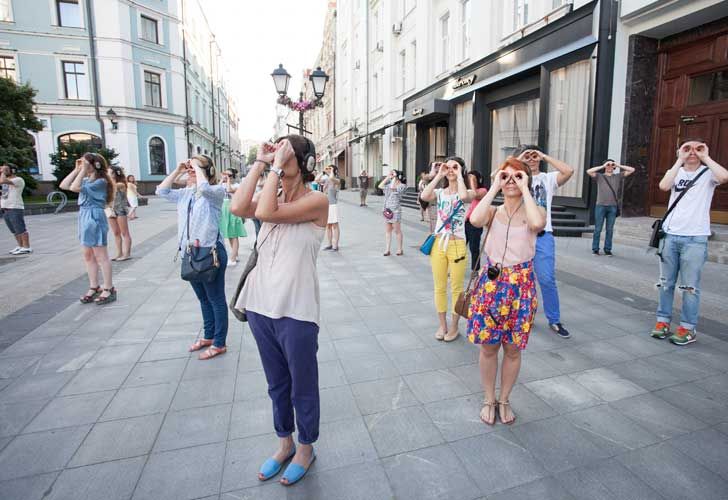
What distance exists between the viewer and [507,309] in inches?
108

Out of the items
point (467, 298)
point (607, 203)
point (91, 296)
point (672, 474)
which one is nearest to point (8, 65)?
point (91, 296)

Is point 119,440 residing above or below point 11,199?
below

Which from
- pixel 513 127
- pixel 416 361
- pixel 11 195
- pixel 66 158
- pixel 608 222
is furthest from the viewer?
pixel 66 158

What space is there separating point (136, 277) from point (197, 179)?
407 centimetres

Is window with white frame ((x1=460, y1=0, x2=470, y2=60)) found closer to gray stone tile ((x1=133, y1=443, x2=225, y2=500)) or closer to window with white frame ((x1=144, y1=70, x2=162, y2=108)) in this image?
gray stone tile ((x1=133, y1=443, x2=225, y2=500))

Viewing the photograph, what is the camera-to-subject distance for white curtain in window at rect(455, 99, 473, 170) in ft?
51.3

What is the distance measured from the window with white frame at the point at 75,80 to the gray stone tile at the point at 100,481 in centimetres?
3283

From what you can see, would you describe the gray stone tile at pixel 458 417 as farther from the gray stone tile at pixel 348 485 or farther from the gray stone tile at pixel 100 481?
the gray stone tile at pixel 100 481

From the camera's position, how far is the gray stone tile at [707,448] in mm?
2451

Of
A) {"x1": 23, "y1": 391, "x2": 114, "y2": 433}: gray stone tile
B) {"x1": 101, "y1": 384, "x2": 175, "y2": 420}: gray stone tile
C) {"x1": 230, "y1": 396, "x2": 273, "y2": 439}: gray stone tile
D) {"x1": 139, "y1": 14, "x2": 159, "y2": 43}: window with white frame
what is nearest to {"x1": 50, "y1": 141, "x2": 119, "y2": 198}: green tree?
{"x1": 139, "y1": 14, "x2": 159, "y2": 43}: window with white frame

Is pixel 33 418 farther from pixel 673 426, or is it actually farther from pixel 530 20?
pixel 530 20

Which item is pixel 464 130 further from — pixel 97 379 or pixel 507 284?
pixel 97 379

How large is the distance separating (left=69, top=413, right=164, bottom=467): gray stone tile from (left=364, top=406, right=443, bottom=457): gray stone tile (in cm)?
146

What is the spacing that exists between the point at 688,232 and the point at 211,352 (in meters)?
4.73
